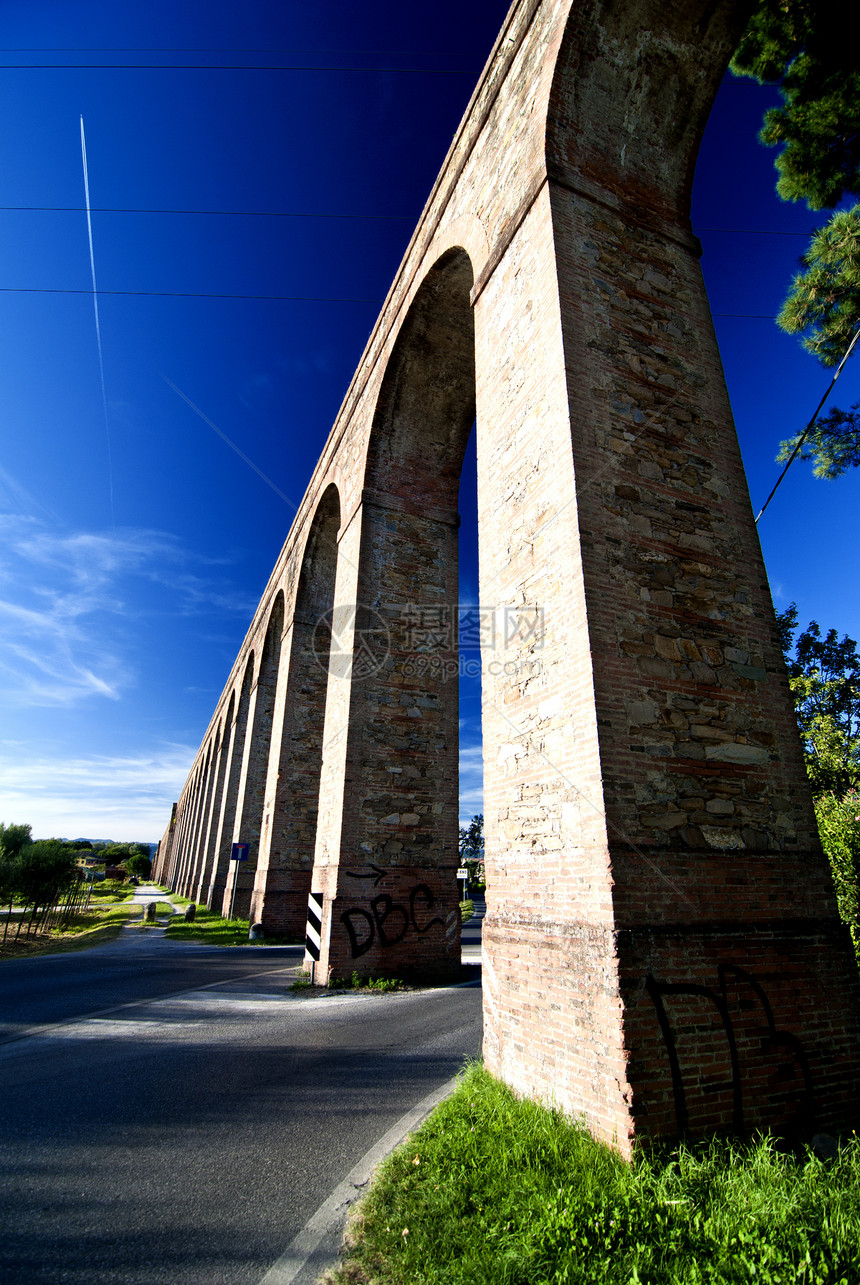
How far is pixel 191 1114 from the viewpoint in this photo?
3854mm

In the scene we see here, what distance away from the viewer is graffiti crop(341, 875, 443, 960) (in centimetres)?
809

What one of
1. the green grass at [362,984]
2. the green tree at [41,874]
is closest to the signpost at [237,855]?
the green tree at [41,874]

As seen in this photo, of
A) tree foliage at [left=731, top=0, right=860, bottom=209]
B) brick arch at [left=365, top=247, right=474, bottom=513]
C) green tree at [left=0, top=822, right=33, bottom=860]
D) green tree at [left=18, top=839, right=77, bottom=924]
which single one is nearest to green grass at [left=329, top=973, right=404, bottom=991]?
brick arch at [left=365, top=247, right=474, bottom=513]

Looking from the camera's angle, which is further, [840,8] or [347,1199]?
[840,8]

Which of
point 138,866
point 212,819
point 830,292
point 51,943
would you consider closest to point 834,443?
point 830,292

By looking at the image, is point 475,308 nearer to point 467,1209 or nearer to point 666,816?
point 666,816

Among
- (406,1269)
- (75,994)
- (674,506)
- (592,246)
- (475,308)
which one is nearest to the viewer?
(406,1269)

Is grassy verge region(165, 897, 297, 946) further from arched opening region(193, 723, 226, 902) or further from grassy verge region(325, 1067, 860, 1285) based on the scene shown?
grassy verge region(325, 1067, 860, 1285)

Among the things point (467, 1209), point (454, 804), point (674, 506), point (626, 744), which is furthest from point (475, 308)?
point (467, 1209)

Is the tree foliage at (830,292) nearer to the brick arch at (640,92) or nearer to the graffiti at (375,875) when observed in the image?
the brick arch at (640,92)

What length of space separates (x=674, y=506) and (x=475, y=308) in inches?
138

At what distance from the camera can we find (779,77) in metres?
6.94

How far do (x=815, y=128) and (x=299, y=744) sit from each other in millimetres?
13009

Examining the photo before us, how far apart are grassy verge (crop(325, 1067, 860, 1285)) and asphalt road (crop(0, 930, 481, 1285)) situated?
0.48 metres
